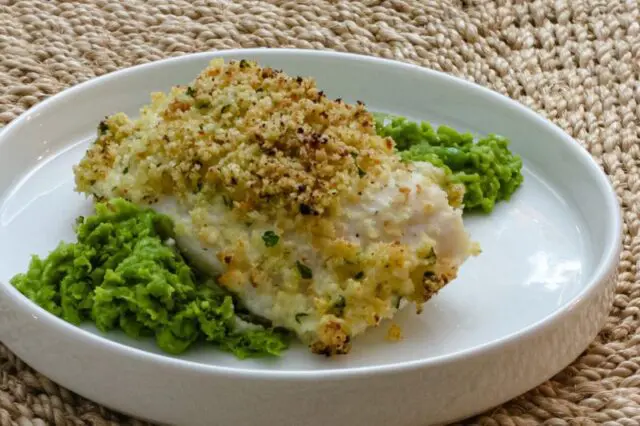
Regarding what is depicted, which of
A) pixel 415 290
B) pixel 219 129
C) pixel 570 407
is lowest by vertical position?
pixel 570 407

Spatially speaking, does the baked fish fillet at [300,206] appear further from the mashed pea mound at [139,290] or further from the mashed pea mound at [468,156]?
the mashed pea mound at [468,156]

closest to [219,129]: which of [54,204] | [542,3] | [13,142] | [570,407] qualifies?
[54,204]

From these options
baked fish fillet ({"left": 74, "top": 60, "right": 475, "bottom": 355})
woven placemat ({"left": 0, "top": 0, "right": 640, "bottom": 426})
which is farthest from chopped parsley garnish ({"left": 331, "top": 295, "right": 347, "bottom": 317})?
woven placemat ({"left": 0, "top": 0, "right": 640, "bottom": 426})

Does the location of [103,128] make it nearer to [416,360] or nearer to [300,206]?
[300,206]

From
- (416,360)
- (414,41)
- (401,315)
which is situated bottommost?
(414,41)

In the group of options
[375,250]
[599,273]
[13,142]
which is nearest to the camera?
[375,250]

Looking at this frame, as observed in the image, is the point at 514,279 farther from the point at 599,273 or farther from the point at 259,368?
the point at 259,368

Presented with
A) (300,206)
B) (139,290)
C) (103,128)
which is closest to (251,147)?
(300,206)
